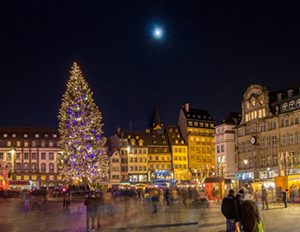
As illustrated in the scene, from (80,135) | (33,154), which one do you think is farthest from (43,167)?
(80,135)

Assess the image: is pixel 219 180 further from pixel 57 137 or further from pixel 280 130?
pixel 57 137

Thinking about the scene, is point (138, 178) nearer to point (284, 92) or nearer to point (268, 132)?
point (268, 132)

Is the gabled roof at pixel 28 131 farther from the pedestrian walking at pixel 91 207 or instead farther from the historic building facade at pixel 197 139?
the pedestrian walking at pixel 91 207

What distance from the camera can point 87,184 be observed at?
46219mm

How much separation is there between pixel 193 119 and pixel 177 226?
8637 cm

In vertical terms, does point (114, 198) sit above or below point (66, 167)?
below

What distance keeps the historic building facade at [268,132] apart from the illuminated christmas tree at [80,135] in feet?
77.6

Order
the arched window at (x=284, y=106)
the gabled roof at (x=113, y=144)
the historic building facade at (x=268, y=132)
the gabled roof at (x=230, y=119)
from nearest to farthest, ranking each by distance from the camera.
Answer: the historic building facade at (x=268, y=132) < the arched window at (x=284, y=106) < the gabled roof at (x=230, y=119) < the gabled roof at (x=113, y=144)

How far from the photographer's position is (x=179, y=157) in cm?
9869

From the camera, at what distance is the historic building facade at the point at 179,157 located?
320 ft

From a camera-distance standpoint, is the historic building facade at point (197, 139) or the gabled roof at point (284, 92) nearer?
the gabled roof at point (284, 92)

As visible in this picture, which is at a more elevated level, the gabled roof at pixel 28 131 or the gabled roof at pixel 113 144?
the gabled roof at pixel 28 131

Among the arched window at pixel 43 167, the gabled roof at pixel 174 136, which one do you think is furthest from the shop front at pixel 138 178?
the arched window at pixel 43 167

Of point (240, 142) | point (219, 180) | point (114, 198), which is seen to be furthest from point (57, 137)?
point (219, 180)
